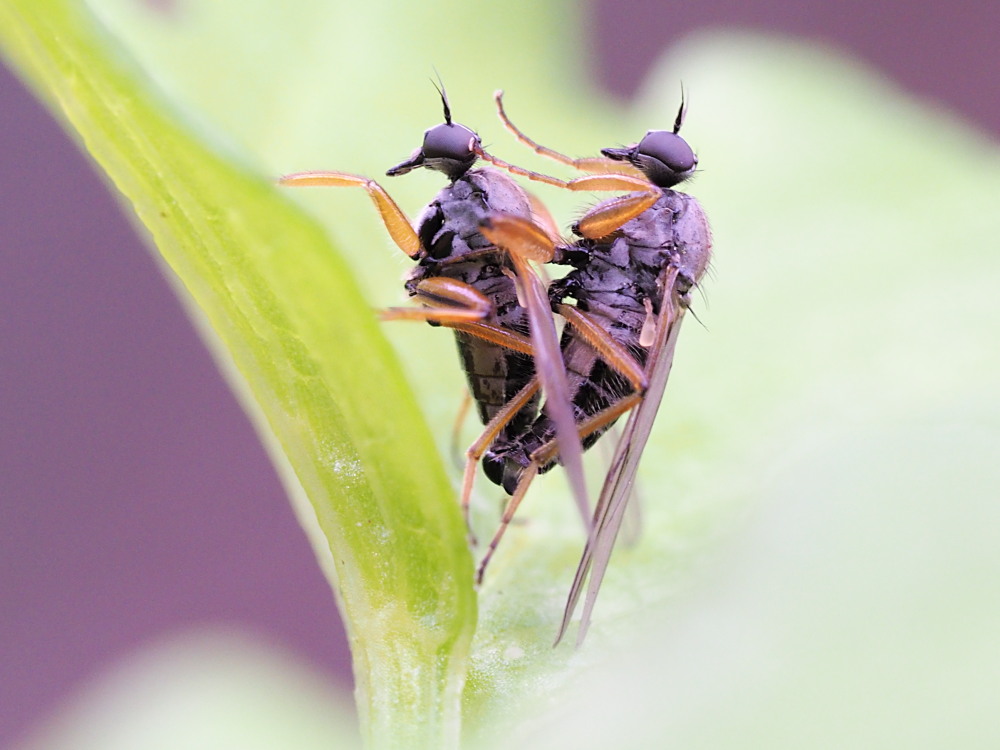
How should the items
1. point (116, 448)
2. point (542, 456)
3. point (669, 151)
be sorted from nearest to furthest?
point (542, 456)
point (669, 151)
point (116, 448)

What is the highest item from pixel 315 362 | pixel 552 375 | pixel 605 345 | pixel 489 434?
pixel 315 362

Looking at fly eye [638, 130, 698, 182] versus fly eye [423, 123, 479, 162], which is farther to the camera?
fly eye [638, 130, 698, 182]

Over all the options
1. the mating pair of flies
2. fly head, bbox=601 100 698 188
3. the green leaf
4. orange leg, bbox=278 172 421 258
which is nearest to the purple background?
fly head, bbox=601 100 698 188

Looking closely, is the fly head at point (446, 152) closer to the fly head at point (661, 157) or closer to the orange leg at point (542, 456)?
the fly head at point (661, 157)

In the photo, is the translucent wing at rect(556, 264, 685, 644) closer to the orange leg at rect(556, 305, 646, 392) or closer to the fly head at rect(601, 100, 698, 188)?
the orange leg at rect(556, 305, 646, 392)

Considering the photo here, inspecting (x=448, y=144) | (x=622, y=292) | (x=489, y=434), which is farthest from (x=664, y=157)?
(x=489, y=434)

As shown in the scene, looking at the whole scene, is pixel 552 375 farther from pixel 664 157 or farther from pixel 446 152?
pixel 664 157

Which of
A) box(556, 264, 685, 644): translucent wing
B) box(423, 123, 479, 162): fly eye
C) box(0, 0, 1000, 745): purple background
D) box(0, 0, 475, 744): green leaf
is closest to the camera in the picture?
box(0, 0, 475, 744): green leaf

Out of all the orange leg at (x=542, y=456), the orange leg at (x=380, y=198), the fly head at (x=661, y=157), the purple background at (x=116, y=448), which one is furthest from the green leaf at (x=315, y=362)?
the purple background at (x=116, y=448)
